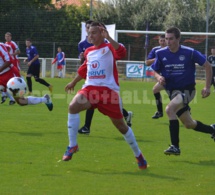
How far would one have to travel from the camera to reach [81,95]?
7.78 meters

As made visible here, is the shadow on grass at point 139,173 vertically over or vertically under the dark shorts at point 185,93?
under

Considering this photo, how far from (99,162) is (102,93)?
1.04m

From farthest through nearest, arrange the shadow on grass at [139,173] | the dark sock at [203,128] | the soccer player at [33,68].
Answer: the soccer player at [33,68] < the dark sock at [203,128] < the shadow on grass at [139,173]

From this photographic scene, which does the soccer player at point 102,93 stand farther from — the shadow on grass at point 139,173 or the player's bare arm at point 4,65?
the player's bare arm at point 4,65

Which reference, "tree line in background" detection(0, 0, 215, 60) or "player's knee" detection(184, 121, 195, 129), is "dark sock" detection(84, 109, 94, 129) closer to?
"player's knee" detection(184, 121, 195, 129)

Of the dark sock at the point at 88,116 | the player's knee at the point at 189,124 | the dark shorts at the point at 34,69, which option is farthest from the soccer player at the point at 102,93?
the dark shorts at the point at 34,69

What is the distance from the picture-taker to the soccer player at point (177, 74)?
8.71 meters

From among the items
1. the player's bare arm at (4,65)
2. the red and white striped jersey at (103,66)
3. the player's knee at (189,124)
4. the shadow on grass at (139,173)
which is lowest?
the shadow on grass at (139,173)

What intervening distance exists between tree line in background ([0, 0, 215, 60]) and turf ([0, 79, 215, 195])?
27.5 m

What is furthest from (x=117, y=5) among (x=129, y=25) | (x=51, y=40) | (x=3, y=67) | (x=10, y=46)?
(x=3, y=67)

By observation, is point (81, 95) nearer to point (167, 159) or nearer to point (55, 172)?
point (55, 172)

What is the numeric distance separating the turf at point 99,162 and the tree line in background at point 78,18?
90.4ft

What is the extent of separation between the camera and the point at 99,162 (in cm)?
827

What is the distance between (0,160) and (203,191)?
2915 mm
